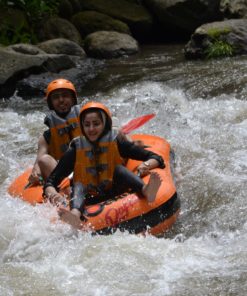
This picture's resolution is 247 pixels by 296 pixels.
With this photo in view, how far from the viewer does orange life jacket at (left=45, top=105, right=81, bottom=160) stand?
515cm

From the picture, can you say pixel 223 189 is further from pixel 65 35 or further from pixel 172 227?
pixel 65 35

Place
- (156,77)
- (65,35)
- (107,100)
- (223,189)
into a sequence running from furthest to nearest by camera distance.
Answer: (65,35) < (156,77) < (107,100) < (223,189)

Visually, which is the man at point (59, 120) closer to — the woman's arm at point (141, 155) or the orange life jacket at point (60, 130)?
the orange life jacket at point (60, 130)

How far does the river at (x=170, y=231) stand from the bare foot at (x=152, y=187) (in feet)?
1.06

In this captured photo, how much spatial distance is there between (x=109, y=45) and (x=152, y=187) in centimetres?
741

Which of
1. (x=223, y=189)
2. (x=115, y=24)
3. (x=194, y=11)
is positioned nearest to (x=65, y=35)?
(x=115, y=24)

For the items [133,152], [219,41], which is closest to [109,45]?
[219,41]

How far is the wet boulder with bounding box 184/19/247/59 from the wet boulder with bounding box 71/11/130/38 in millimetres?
2377

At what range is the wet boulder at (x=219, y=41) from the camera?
999 cm

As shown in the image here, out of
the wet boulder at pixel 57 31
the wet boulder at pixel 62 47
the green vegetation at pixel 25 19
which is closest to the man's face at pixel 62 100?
the wet boulder at pixel 62 47

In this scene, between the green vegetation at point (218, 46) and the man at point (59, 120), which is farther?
the green vegetation at point (218, 46)

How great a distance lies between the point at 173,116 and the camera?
23.6ft

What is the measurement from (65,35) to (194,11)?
8.83ft

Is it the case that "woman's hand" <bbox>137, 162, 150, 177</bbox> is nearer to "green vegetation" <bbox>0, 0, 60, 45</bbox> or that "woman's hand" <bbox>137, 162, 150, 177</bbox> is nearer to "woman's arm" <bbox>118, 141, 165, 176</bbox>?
"woman's arm" <bbox>118, 141, 165, 176</bbox>
